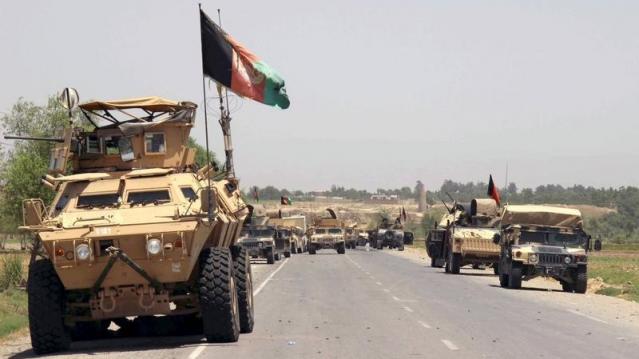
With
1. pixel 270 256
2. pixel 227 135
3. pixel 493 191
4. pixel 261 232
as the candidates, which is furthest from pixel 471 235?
pixel 227 135

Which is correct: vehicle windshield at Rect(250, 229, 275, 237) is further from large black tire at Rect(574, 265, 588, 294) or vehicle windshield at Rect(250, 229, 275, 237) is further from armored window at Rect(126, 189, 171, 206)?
armored window at Rect(126, 189, 171, 206)

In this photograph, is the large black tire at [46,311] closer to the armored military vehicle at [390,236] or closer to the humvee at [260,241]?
the humvee at [260,241]

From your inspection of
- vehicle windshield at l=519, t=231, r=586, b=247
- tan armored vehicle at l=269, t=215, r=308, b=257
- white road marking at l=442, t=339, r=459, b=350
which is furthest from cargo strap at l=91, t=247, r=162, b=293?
tan armored vehicle at l=269, t=215, r=308, b=257

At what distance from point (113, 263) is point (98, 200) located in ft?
5.94

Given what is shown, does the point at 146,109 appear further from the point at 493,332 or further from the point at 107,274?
the point at 493,332

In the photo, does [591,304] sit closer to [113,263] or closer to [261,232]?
[113,263]

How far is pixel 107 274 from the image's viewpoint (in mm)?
15883

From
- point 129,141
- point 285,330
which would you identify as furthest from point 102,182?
point 285,330

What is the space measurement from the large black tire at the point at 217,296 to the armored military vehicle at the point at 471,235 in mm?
25833

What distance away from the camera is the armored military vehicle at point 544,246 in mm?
33156

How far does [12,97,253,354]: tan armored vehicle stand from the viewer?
1582cm

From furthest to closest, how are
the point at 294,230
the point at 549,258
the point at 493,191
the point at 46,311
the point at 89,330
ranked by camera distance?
1. the point at 294,230
2. the point at 493,191
3. the point at 549,258
4. the point at 89,330
5. the point at 46,311

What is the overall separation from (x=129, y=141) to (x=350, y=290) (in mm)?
14222

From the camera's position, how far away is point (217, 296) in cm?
1614
